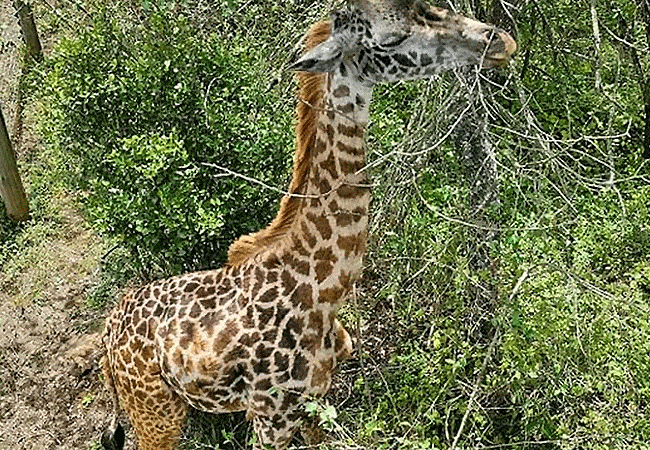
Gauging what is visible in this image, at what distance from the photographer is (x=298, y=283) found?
14.3ft

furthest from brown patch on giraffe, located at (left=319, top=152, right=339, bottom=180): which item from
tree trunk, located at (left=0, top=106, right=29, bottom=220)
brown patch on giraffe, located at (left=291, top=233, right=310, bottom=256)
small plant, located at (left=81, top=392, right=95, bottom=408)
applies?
tree trunk, located at (left=0, top=106, right=29, bottom=220)

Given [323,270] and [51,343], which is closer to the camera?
[323,270]

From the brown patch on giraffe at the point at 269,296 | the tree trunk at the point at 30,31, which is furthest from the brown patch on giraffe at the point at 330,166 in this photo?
the tree trunk at the point at 30,31

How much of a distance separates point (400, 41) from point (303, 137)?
2.18ft

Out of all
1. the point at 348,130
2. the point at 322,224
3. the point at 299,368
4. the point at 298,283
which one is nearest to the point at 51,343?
the point at 299,368

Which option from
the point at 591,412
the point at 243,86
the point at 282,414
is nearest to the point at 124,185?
the point at 243,86

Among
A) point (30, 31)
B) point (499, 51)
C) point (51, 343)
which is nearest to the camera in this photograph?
point (499, 51)

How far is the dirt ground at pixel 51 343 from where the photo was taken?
5.85 m

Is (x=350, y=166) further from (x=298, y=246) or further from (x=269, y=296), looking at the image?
(x=269, y=296)

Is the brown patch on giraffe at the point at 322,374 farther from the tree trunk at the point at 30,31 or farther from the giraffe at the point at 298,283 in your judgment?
the tree trunk at the point at 30,31

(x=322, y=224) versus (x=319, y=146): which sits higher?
(x=319, y=146)

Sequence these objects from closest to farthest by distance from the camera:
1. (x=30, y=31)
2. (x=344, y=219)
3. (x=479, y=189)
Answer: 1. (x=344, y=219)
2. (x=479, y=189)
3. (x=30, y=31)

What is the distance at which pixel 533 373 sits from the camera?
4.27m

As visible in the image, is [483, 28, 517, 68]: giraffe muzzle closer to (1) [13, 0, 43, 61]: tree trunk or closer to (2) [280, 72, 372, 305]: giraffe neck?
(2) [280, 72, 372, 305]: giraffe neck
